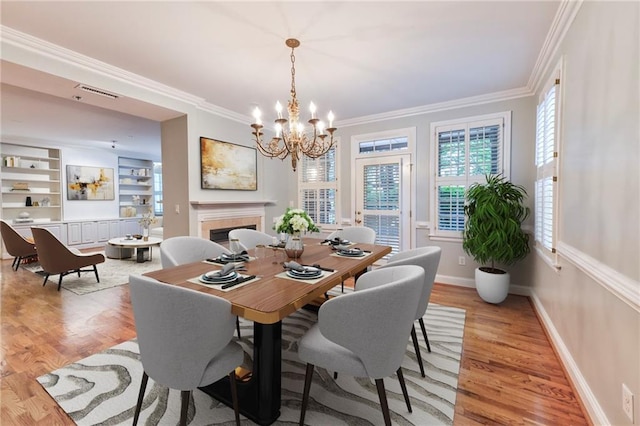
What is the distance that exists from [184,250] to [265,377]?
1427 mm

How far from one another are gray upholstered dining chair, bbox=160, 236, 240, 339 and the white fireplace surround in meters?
1.56

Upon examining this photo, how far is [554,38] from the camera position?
7.80 feet

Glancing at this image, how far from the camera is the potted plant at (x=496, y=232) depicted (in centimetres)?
330

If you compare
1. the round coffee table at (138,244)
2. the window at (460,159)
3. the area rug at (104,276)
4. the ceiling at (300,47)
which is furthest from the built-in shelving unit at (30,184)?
the window at (460,159)

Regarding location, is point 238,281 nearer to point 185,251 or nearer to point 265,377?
point 265,377

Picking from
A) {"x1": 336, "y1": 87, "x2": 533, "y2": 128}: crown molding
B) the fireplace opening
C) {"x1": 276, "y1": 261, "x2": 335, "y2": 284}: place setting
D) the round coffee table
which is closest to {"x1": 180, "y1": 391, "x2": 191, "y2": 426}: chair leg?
{"x1": 276, "y1": 261, "x2": 335, "y2": 284}: place setting

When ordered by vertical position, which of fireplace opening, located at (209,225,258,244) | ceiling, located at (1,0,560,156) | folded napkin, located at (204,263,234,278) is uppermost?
ceiling, located at (1,0,560,156)

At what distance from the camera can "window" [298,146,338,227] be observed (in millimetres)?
5141

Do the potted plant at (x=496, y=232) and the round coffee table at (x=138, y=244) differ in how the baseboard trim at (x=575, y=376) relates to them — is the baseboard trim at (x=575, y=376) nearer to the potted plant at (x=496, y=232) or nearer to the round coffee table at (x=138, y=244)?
the potted plant at (x=496, y=232)

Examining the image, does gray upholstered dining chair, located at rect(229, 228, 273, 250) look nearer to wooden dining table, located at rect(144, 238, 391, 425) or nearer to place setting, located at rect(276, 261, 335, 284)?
wooden dining table, located at rect(144, 238, 391, 425)

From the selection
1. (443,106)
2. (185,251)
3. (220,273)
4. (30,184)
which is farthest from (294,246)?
(30,184)

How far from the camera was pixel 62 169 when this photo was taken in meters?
6.84

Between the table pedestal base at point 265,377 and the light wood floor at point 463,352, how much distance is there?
1036mm

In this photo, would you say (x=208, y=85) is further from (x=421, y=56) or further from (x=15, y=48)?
(x=421, y=56)
